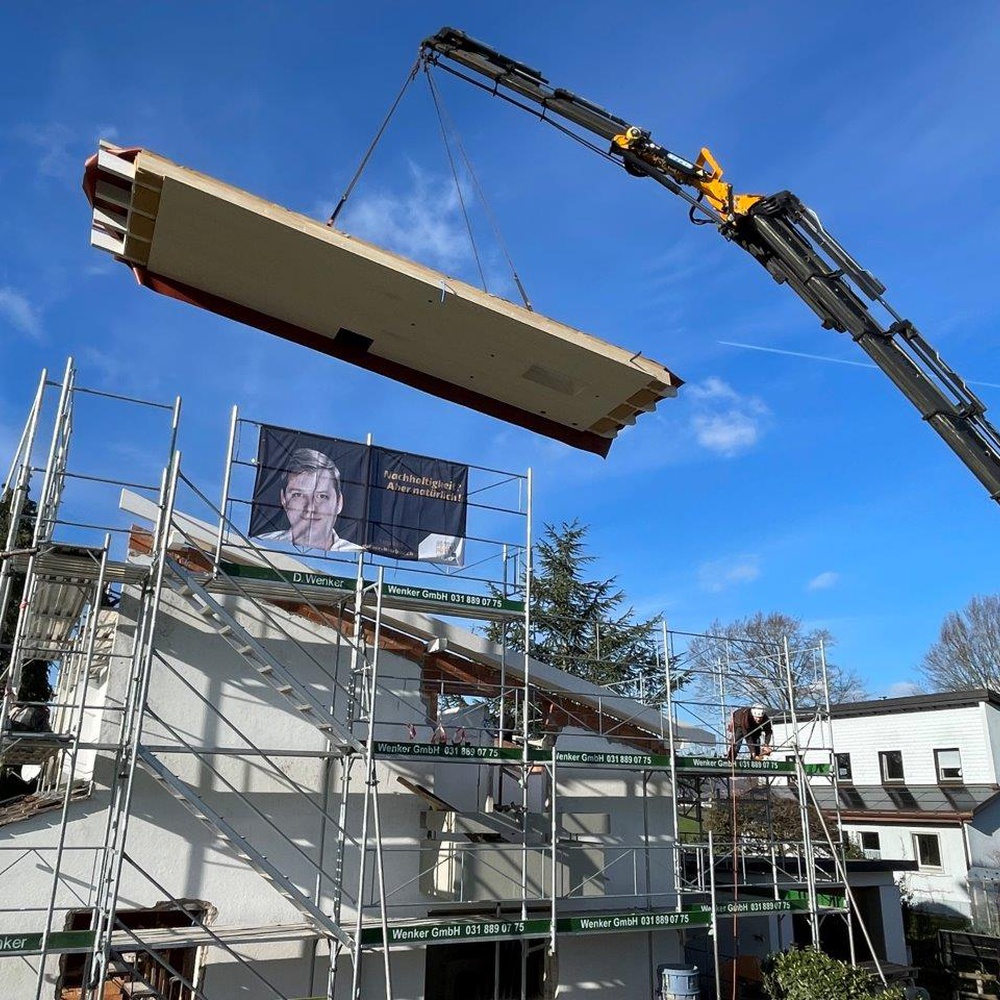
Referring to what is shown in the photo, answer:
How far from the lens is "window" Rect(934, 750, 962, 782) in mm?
29438

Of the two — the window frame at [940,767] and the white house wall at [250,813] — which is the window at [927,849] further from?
the white house wall at [250,813]

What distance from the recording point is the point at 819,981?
11938 mm

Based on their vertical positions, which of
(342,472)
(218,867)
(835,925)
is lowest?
(835,925)

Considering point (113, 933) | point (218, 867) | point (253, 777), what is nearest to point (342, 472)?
point (253, 777)

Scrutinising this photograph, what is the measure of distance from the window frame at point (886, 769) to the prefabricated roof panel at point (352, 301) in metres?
24.2

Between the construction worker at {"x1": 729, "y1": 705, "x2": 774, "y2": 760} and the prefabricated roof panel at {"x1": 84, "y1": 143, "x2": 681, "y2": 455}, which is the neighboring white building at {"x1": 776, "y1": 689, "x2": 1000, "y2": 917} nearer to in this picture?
the construction worker at {"x1": 729, "y1": 705, "x2": 774, "y2": 760}

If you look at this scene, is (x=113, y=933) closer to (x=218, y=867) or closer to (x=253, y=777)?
(x=218, y=867)

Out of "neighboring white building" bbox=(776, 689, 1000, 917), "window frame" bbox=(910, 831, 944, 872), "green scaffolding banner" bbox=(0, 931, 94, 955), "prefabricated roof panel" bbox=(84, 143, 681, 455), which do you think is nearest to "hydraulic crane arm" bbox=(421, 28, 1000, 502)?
"prefabricated roof panel" bbox=(84, 143, 681, 455)

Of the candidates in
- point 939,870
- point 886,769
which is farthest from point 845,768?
point 939,870

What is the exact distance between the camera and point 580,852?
42.6 feet

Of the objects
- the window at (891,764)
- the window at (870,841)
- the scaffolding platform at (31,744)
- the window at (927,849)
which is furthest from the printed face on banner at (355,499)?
the window at (891,764)

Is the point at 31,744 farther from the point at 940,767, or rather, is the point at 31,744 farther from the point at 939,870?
the point at 940,767

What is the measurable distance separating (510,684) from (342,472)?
184 inches

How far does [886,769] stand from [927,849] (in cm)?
392
